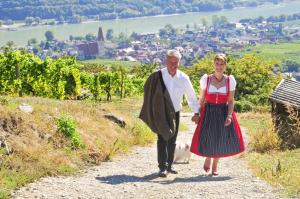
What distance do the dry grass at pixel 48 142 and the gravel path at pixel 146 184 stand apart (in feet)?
0.75

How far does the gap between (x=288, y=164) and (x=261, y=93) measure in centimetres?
2539

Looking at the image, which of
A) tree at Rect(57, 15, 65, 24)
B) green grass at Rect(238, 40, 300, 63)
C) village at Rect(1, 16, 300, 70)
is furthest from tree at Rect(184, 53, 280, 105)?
tree at Rect(57, 15, 65, 24)

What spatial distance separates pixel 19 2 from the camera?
19600 centimetres

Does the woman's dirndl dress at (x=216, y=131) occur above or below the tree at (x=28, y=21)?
above

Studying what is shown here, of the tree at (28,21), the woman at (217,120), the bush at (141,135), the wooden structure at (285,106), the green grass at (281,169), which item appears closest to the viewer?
the green grass at (281,169)

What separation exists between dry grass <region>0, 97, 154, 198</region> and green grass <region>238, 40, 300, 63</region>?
88.4 m

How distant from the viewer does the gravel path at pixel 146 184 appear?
20.7 ft

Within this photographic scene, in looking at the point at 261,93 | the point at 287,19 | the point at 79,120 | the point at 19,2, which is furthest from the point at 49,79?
the point at 19,2

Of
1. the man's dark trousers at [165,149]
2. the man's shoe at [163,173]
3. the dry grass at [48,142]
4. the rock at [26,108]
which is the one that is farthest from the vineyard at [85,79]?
the man's shoe at [163,173]

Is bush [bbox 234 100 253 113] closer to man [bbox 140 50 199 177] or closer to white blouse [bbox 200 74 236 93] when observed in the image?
white blouse [bbox 200 74 236 93]

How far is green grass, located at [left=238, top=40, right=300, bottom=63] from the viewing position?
10181 cm

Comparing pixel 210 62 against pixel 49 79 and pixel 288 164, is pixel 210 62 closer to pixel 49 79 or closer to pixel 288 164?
pixel 49 79

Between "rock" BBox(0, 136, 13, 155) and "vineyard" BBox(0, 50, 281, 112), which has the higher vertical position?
"rock" BBox(0, 136, 13, 155)

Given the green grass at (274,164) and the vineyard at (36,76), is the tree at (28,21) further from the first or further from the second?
the green grass at (274,164)
